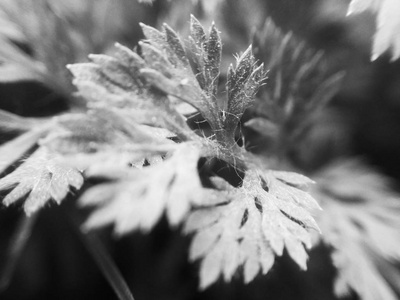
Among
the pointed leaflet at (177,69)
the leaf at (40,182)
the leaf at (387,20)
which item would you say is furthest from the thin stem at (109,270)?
the leaf at (387,20)

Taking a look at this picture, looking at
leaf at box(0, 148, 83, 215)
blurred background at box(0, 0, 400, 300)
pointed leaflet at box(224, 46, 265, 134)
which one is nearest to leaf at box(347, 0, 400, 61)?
pointed leaflet at box(224, 46, 265, 134)

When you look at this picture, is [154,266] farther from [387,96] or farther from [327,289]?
[387,96]

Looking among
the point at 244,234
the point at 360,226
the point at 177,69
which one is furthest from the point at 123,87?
the point at 360,226

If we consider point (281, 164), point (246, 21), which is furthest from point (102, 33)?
point (281, 164)

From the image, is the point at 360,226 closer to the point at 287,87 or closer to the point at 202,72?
the point at 287,87

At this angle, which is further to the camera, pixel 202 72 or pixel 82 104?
pixel 82 104

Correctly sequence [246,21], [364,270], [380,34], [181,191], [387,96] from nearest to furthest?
[181,191] → [380,34] → [364,270] → [246,21] → [387,96]

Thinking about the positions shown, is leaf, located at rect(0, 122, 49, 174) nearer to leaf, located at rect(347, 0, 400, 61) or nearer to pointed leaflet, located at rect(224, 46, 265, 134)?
pointed leaflet, located at rect(224, 46, 265, 134)
